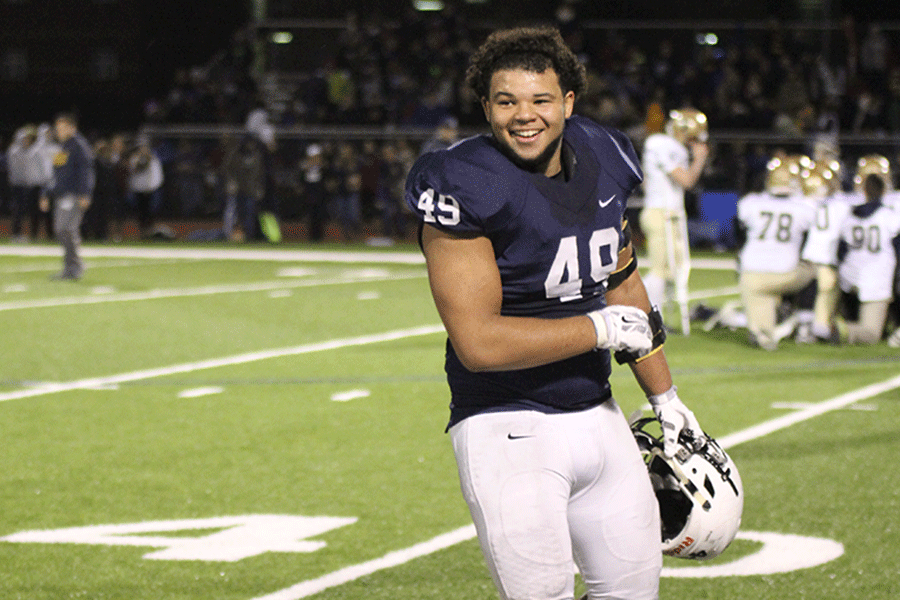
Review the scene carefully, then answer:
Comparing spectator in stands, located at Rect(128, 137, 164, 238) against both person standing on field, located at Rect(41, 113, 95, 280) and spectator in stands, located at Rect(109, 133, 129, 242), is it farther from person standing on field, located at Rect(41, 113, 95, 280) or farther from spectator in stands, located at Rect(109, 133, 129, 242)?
person standing on field, located at Rect(41, 113, 95, 280)

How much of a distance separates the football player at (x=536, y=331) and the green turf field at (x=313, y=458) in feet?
5.39

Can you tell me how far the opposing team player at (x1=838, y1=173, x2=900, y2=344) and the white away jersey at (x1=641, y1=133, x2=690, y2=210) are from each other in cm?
138

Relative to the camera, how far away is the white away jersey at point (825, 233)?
1101cm

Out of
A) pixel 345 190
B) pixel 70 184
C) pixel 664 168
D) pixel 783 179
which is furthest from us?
pixel 345 190

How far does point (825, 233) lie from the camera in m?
11.0

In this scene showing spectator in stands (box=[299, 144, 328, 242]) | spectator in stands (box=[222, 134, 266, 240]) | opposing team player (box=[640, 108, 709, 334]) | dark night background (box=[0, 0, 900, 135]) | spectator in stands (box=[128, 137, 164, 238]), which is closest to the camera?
opposing team player (box=[640, 108, 709, 334])

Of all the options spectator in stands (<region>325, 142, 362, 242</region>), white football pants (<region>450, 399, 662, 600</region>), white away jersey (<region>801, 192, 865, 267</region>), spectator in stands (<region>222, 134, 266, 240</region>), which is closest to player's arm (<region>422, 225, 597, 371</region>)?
white football pants (<region>450, 399, 662, 600</region>)

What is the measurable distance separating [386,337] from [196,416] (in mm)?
3580

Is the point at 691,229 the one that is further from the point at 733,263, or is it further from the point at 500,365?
the point at 500,365

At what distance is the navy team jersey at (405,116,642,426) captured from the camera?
304 cm

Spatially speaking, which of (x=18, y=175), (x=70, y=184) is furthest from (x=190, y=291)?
(x=18, y=175)

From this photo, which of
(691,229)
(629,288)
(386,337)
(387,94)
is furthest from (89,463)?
(387,94)

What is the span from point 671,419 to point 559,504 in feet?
1.55

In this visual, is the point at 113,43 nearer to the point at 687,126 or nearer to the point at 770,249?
the point at 687,126
